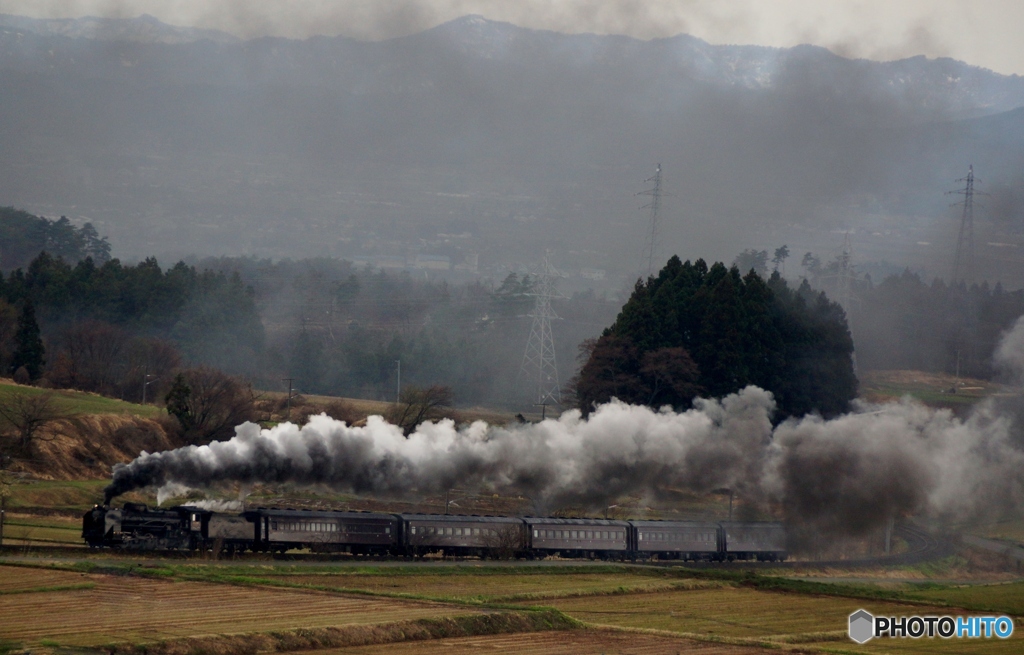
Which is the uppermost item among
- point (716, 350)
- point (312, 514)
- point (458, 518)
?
point (716, 350)

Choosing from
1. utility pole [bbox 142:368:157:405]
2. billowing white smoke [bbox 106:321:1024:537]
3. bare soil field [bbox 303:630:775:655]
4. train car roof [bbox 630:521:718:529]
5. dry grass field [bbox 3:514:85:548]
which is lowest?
bare soil field [bbox 303:630:775:655]

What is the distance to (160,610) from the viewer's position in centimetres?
5325

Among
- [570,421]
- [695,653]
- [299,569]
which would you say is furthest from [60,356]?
[695,653]

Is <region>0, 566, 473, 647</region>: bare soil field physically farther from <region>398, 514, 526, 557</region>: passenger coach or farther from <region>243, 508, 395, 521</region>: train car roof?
<region>398, 514, 526, 557</region>: passenger coach

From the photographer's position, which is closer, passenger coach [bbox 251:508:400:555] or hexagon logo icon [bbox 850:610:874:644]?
hexagon logo icon [bbox 850:610:874:644]

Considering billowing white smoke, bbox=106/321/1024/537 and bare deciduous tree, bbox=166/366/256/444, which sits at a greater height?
bare deciduous tree, bbox=166/366/256/444

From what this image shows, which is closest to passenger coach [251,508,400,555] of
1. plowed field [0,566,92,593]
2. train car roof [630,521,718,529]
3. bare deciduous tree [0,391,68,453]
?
plowed field [0,566,92,593]

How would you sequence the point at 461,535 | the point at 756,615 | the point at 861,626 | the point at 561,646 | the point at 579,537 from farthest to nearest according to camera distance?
the point at 579,537
the point at 461,535
the point at 756,615
the point at 861,626
the point at 561,646

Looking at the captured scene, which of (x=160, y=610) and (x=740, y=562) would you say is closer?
(x=160, y=610)

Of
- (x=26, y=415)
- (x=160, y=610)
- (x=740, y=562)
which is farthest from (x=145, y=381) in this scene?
(x=160, y=610)

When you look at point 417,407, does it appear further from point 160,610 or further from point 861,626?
point 160,610
